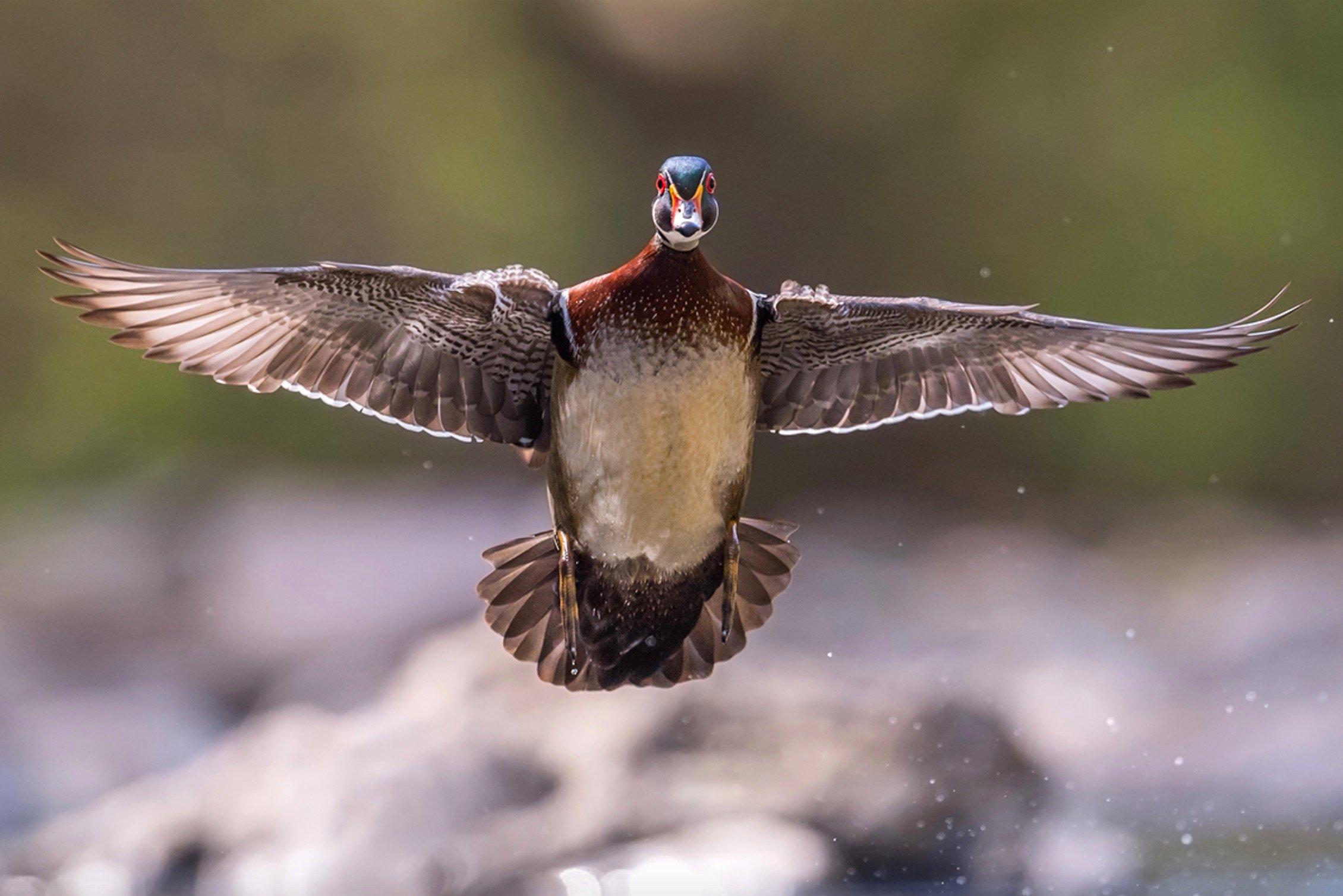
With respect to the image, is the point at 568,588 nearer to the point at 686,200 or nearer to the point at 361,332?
the point at 361,332

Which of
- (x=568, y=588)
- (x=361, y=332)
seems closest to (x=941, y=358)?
(x=568, y=588)

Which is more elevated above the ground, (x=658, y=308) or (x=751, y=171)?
(x=751, y=171)

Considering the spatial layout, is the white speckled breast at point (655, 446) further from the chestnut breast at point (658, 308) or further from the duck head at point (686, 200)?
the duck head at point (686, 200)

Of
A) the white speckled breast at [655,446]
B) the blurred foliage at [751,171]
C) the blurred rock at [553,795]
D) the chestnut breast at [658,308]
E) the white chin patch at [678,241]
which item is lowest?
the blurred rock at [553,795]

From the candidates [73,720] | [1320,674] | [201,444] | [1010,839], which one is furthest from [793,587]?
[73,720]

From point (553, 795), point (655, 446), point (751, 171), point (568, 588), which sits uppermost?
point (751, 171)

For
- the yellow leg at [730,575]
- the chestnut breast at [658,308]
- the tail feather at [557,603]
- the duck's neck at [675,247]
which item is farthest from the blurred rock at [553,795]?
the duck's neck at [675,247]

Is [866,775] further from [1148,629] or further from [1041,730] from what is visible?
[1148,629]
